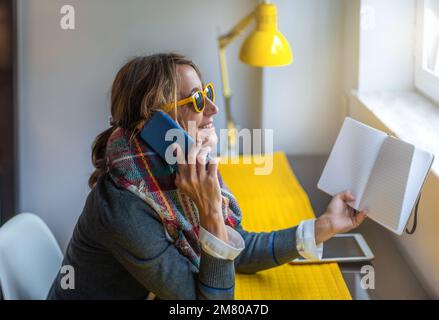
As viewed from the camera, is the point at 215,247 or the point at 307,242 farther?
the point at 307,242

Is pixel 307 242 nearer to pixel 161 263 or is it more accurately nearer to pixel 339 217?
pixel 339 217

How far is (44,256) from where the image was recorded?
1549 millimetres

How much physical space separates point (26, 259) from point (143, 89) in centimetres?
57

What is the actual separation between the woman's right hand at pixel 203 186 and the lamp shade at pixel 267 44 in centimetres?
71

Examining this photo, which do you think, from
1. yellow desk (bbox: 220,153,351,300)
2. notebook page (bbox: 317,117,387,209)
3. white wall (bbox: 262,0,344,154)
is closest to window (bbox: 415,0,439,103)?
white wall (bbox: 262,0,344,154)

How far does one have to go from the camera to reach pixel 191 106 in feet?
3.73

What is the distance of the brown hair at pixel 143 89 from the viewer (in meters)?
1.12

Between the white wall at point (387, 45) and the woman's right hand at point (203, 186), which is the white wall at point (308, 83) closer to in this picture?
the white wall at point (387, 45)

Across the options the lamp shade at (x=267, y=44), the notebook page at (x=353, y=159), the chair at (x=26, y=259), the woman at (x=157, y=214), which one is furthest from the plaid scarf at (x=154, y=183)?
the lamp shade at (x=267, y=44)

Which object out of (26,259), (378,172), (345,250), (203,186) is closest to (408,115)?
(345,250)

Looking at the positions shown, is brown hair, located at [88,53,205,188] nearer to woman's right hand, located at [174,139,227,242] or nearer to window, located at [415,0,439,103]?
woman's right hand, located at [174,139,227,242]

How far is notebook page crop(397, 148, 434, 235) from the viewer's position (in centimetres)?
108

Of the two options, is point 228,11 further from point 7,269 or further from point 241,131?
point 7,269

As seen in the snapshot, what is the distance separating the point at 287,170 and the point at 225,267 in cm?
84
